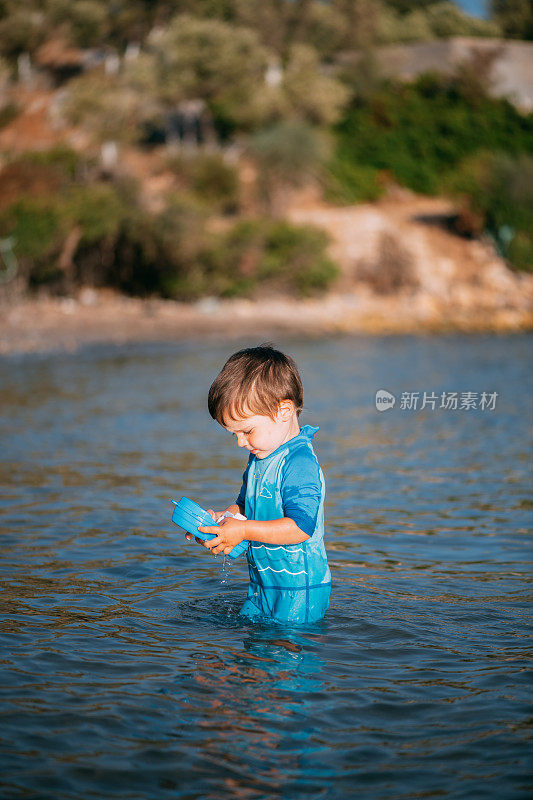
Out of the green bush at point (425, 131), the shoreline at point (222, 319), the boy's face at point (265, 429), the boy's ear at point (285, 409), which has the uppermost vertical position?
the green bush at point (425, 131)

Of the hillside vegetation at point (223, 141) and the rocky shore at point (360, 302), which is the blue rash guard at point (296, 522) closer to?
the rocky shore at point (360, 302)

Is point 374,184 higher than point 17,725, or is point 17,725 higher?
point 374,184

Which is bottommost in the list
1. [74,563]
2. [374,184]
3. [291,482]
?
[74,563]

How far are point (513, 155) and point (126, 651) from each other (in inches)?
1544

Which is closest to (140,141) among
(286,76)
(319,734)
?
(286,76)

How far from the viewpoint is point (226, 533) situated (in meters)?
4.02

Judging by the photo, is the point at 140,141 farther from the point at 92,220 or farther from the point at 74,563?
the point at 74,563

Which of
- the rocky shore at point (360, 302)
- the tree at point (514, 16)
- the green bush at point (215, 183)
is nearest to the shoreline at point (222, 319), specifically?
the rocky shore at point (360, 302)

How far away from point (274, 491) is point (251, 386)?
559 mm

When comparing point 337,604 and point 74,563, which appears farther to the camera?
point 74,563

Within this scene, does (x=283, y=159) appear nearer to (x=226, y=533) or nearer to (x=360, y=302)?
(x=360, y=302)

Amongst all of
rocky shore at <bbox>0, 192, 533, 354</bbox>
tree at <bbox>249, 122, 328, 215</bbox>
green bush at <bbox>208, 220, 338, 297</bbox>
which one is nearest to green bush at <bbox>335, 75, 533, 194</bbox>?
rocky shore at <bbox>0, 192, 533, 354</bbox>

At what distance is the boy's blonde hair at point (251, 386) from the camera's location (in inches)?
162

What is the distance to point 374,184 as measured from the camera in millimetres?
39969
